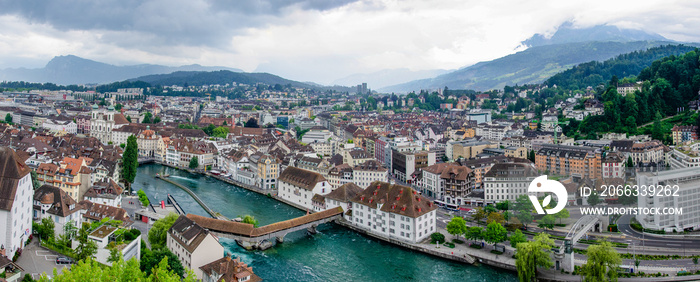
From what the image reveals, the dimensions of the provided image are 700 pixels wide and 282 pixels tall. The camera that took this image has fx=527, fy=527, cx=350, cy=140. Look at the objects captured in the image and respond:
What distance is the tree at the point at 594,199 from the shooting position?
24.1m

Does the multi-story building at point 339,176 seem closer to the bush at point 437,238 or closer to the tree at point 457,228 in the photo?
the bush at point 437,238

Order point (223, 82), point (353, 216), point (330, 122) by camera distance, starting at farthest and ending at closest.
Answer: point (223, 82) < point (330, 122) < point (353, 216)

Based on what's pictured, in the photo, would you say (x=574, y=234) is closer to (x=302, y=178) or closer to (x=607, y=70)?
(x=302, y=178)

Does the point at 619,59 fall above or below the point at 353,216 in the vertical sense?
above

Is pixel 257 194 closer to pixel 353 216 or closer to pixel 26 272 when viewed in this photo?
→ pixel 353 216

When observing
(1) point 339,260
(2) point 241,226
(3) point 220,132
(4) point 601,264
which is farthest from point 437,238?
(3) point 220,132

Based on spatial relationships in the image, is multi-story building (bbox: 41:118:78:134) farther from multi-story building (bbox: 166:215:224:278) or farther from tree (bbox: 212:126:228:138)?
multi-story building (bbox: 166:215:224:278)

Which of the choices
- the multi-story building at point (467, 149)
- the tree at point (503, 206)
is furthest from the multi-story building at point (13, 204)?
the multi-story building at point (467, 149)

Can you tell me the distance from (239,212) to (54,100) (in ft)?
232

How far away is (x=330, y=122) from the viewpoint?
67250 millimetres

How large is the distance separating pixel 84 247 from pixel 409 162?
70.6 feet

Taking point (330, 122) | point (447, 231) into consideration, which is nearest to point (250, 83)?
point (330, 122)

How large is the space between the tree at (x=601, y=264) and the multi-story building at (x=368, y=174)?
48.4ft

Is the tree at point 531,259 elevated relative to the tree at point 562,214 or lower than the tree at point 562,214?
lower
